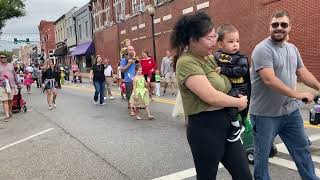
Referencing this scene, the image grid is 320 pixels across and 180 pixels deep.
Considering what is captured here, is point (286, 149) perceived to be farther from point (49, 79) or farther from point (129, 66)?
point (49, 79)

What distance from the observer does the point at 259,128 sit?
14.7 ft

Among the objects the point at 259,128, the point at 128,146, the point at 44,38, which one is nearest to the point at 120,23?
the point at 128,146

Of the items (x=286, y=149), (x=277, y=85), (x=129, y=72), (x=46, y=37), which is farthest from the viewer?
(x=46, y=37)

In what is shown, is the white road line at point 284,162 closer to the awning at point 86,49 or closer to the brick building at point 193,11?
the brick building at point 193,11

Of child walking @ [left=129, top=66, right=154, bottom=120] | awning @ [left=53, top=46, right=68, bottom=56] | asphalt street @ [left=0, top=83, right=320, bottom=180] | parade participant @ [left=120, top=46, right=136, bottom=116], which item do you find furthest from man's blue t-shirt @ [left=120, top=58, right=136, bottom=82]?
awning @ [left=53, top=46, right=68, bottom=56]

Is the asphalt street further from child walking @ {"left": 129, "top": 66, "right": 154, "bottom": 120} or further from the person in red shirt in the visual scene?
the person in red shirt

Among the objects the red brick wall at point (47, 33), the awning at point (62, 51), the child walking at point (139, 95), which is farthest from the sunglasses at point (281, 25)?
the red brick wall at point (47, 33)

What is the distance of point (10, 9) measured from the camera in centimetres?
4062

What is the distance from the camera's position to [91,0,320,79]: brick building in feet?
53.2

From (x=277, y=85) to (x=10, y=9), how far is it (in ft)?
130

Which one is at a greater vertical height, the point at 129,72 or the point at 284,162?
the point at 129,72

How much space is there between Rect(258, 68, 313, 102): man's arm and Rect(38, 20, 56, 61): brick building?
84.4 meters

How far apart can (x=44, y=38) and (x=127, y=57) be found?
273 ft

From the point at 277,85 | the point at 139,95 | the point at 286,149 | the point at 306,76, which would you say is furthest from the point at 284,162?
the point at 139,95
